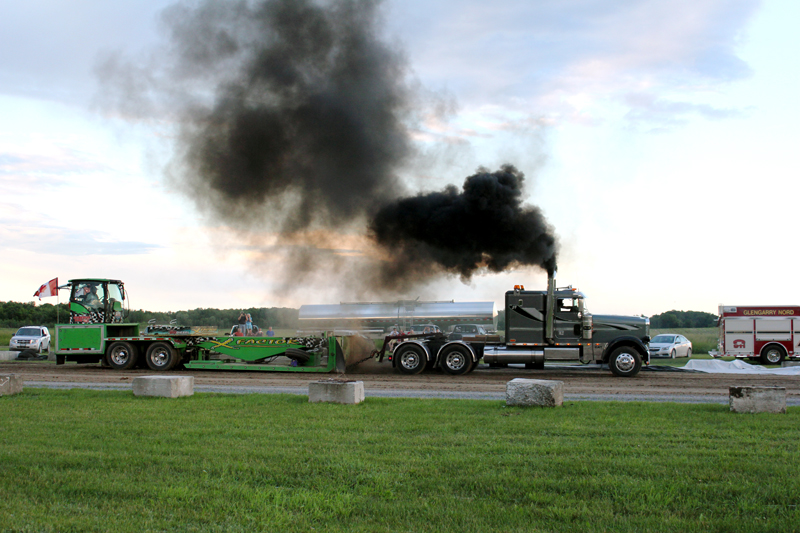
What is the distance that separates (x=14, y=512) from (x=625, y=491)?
208 inches

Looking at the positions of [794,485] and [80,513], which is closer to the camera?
[80,513]

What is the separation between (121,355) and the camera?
2136 cm

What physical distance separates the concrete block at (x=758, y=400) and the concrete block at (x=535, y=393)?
2810mm

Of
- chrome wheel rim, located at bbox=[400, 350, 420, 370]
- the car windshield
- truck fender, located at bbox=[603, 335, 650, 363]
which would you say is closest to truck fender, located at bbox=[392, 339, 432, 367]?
chrome wheel rim, located at bbox=[400, 350, 420, 370]

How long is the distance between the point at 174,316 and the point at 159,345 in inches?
542

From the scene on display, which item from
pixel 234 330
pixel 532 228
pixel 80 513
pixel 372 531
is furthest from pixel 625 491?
pixel 234 330

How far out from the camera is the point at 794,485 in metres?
5.73

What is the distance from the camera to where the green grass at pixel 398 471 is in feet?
16.5

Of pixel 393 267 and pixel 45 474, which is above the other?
pixel 393 267

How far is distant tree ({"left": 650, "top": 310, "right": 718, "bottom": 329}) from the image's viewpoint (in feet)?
243

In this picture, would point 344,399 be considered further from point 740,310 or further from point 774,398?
point 740,310

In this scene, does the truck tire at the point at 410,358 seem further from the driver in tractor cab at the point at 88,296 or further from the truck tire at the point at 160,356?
the driver in tractor cab at the point at 88,296

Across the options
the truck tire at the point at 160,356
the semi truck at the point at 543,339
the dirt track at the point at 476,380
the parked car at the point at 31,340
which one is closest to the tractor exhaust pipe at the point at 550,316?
the semi truck at the point at 543,339

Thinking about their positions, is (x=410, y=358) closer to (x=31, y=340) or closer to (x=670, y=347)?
(x=670, y=347)
